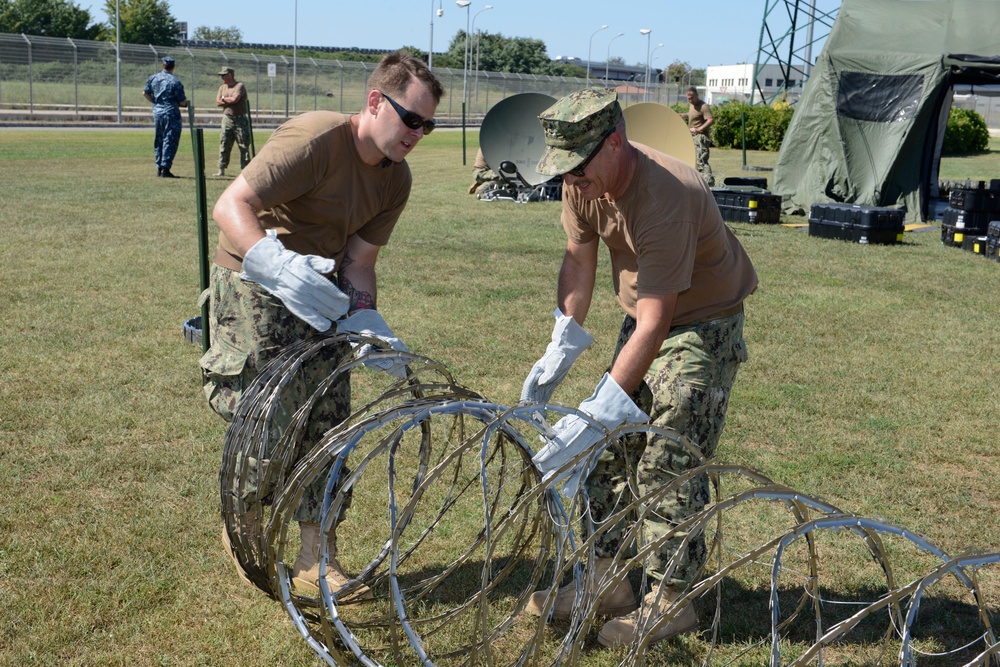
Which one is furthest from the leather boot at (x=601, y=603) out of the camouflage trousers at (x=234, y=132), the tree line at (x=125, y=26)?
the tree line at (x=125, y=26)

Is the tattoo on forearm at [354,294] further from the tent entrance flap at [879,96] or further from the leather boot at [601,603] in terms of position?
the tent entrance flap at [879,96]

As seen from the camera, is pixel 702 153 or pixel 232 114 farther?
pixel 702 153

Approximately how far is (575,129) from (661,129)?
25.2ft

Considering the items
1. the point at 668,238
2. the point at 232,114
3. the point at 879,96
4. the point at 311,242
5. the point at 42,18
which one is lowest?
the point at 311,242

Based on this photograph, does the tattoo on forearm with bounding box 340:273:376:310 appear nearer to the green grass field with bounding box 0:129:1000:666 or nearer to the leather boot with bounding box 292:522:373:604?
the leather boot with bounding box 292:522:373:604

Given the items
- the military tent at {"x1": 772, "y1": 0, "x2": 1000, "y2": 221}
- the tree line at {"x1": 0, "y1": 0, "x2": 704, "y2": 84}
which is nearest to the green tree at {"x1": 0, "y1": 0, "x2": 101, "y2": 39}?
the tree line at {"x1": 0, "y1": 0, "x2": 704, "y2": 84}

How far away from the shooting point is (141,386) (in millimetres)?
6355

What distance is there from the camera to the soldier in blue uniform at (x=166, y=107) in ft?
59.1

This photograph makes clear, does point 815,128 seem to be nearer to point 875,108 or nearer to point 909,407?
point 875,108

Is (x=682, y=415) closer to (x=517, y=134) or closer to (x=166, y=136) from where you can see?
(x=517, y=134)

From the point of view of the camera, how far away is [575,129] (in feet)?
10.2

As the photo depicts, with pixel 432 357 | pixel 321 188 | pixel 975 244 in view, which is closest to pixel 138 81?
pixel 975 244

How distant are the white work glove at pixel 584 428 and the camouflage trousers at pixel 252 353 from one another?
0.99 metres

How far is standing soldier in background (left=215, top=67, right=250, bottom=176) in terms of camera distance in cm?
1788
